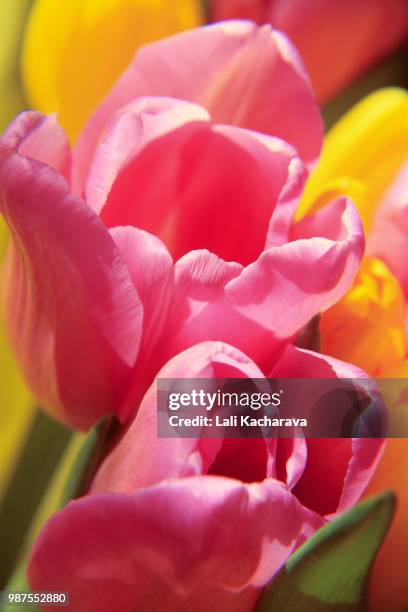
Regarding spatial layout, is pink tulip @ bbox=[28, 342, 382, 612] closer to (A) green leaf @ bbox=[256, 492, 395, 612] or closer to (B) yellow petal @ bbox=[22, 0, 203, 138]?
(A) green leaf @ bbox=[256, 492, 395, 612]

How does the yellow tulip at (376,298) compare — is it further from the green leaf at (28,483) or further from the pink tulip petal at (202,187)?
the green leaf at (28,483)

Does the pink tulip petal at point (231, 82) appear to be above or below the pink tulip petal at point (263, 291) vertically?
above

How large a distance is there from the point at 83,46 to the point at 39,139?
9cm

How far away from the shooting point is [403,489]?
20 centimetres

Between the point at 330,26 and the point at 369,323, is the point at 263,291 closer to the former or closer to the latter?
the point at 369,323

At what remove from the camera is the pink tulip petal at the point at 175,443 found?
170mm

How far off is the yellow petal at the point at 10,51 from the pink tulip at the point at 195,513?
191 millimetres

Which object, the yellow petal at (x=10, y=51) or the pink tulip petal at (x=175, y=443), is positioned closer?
the pink tulip petal at (x=175, y=443)

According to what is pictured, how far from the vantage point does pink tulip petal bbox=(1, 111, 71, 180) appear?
19cm

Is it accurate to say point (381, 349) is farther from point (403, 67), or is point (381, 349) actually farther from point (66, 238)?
point (403, 67)

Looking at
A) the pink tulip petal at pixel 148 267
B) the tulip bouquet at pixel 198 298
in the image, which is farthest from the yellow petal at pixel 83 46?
the pink tulip petal at pixel 148 267

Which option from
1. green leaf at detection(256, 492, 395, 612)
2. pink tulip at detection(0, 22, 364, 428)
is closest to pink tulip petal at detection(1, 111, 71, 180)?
pink tulip at detection(0, 22, 364, 428)

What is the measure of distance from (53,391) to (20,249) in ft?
0.14

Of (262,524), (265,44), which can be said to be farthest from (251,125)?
(262,524)
